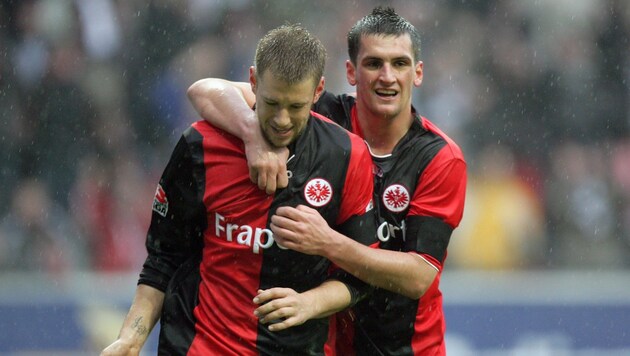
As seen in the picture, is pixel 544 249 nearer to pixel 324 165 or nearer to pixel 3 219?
pixel 3 219

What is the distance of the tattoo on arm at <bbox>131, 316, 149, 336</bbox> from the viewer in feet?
14.4

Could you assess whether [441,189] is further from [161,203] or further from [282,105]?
[161,203]

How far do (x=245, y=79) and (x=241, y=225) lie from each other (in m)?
5.42

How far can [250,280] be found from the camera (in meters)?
4.27

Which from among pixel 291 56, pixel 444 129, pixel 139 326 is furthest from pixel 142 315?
pixel 444 129

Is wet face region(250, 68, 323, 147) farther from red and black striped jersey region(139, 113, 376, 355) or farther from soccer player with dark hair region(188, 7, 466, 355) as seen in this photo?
soccer player with dark hair region(188, 7, 466, 355)

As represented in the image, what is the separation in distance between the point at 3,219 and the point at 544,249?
4.16m

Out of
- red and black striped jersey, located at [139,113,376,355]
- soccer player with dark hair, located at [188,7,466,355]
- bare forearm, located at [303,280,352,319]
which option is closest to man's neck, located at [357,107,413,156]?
soccer player with dark hair, located at [188,7,466,355]

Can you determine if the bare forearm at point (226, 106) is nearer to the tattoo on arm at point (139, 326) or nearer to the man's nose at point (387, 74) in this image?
the man's nose at point (387, 74)

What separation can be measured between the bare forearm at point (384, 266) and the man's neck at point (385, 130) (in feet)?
1.74

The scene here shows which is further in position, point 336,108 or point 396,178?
point 336,108

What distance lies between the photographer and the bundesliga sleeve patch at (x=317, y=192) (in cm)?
429

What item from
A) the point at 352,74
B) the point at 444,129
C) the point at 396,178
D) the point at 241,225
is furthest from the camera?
the point at 444,129

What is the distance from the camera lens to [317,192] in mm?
4297
